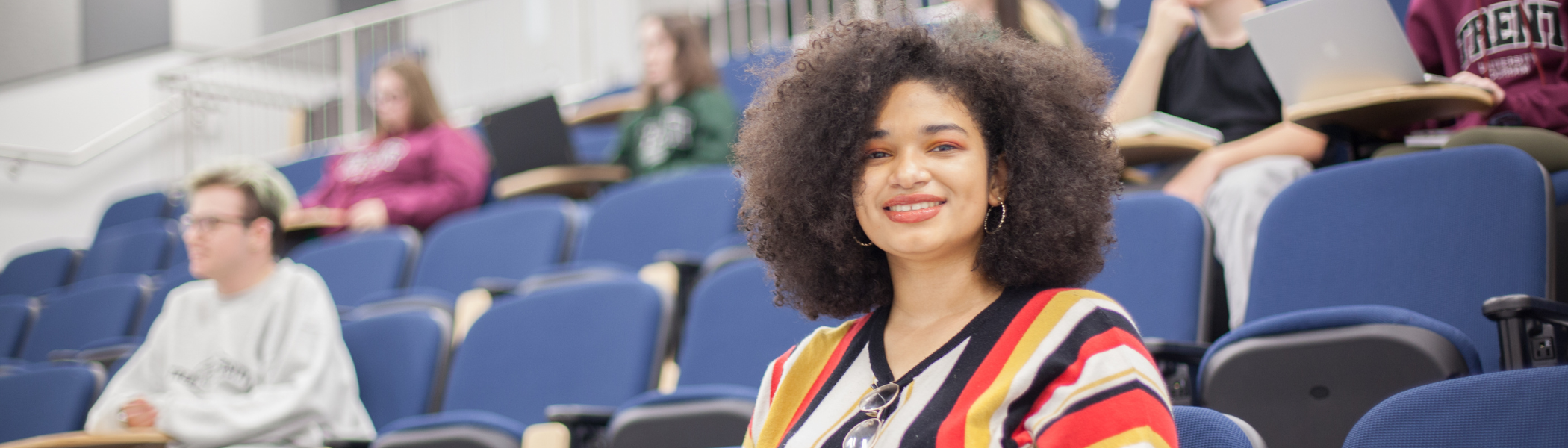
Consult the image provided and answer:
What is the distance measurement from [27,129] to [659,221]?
4.14 meters

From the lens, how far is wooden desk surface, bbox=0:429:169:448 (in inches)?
59.0

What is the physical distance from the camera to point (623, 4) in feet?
19.2

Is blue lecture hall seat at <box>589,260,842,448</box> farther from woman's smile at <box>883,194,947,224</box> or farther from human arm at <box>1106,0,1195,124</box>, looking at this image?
human arm at <box>1106,0,1195,124</box>

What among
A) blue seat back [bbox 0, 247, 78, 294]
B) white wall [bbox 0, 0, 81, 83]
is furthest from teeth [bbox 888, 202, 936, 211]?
blue seat back [bbox 0, 247, 78, 294]

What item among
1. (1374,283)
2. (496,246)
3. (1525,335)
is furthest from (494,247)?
(1525,335)

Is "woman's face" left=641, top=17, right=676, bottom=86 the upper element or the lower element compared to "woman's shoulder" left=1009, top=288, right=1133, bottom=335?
lower

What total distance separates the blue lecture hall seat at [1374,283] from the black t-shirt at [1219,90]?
616 millimetres

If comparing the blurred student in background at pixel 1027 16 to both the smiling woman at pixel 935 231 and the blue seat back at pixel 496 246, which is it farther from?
the smiling woman at pixel 935 231

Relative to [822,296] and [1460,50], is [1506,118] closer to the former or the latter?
[1460,50]

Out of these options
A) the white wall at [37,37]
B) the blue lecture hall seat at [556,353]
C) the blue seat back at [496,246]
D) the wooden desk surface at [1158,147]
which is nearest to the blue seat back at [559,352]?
the blue lecture hall seat at [556,353]

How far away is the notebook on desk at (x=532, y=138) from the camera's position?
3.09 m

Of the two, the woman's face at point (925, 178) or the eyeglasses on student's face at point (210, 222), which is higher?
the woman's face at point (925, 178)

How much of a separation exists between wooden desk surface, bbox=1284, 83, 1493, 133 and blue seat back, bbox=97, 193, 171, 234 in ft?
14.7

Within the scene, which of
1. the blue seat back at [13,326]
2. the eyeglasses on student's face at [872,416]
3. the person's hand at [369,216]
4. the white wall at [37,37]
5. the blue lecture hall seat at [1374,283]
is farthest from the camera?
the white wall at [37,37]
